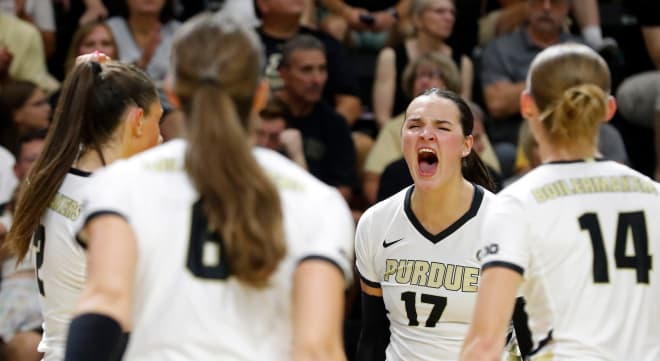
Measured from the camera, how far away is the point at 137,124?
3.88m

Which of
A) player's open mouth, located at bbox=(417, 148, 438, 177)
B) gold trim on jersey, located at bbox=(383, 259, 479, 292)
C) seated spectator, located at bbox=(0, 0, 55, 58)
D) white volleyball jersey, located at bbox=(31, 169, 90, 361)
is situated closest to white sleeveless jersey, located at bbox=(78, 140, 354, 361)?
white volleyball jersey, located at bbox=(31, 169, 90, 361)

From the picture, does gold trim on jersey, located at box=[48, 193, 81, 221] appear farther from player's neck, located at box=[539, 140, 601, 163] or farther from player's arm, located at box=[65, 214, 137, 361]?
player's neck, located at box=[539, 140, 601, 163]

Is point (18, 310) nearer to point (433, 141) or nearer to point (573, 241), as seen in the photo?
point (433, 141)

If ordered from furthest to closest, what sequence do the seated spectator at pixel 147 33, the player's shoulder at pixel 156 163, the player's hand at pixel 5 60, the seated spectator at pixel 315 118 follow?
1. the seated spectator at pixel 147 33
2. the player's hand at pixel 5 60
3. the seated spectator at pixel 315 118
4. the player's shoulder at pixel 156 163

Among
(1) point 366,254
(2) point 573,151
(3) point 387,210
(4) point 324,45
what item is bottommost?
(4) point 324,45

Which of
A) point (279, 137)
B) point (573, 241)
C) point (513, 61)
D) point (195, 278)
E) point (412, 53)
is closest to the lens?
point (195, 278)

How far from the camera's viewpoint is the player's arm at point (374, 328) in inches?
185

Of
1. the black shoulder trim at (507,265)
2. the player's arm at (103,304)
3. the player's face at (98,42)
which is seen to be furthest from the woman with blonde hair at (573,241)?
the player's face at (98,42)

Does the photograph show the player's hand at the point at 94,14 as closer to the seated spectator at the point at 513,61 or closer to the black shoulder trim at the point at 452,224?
the seated spectator at the point at 513,61

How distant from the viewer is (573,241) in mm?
3266

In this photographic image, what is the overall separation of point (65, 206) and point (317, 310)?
57.5 inches

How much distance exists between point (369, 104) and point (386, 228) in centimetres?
452

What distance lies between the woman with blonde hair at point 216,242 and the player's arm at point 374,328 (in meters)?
2.00

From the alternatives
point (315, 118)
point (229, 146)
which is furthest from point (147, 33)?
point (229, 146)
